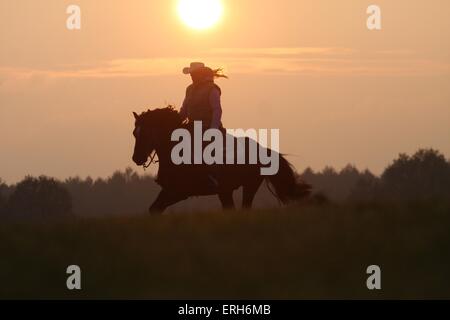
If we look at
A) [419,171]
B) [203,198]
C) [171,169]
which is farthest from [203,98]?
[203,198]

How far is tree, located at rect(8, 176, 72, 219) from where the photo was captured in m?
98.7

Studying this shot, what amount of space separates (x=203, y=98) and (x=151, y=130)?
104 centimetres

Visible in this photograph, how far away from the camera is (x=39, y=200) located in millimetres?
102750

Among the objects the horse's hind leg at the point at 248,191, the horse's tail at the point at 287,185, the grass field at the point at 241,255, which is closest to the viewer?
the grass field at the point at 241,255

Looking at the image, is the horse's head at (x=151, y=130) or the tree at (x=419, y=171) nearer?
the horse's head at (x=151, y=130)

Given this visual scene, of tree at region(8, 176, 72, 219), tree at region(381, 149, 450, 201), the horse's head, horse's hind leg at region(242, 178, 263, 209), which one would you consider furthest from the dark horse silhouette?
tree at region(8, 176, 72, 219)

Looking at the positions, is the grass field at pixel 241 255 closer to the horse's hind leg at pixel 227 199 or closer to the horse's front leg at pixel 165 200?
the horse's front leg at pixel 165 200

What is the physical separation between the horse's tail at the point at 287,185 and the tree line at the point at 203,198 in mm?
250

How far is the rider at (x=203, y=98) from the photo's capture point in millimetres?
22203

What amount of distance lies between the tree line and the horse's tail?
0.82 ft

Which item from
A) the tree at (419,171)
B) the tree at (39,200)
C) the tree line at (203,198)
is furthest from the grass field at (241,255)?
the tree at (39,200)

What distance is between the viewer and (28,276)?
1591 cm

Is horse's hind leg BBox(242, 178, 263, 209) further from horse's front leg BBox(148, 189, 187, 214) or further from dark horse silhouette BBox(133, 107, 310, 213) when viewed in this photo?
horse's front leg BBox(148, 189, 187, 214)

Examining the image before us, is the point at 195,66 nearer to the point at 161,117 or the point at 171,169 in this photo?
the point at 161,117
